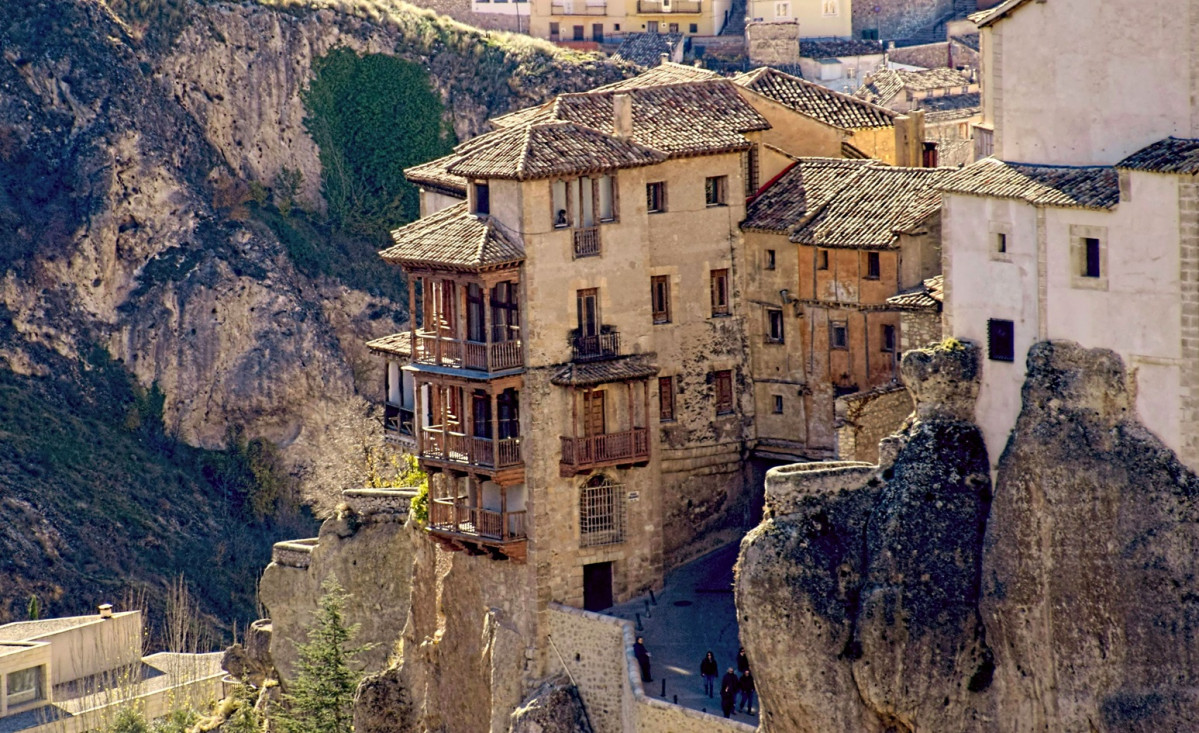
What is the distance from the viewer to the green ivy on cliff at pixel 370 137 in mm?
119500

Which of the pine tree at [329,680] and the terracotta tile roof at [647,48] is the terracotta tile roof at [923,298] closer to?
the pine tree at [329,680]

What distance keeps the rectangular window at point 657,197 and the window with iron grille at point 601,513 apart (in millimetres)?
6815

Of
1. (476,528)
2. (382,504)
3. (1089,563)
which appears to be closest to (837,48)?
(382,504)

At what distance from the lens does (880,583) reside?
6775 cm

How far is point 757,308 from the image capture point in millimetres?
80062

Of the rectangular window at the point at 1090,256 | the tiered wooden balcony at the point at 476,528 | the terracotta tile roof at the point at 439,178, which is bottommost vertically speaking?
the tiered wooden balcony at the point at 476,528

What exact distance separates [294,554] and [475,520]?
10995 millimetres

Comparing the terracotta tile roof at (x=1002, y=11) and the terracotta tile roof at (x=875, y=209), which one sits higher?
the terracotta tile roof at (x=1002, y=11)

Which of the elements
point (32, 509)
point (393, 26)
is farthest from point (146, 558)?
point (393, 26)

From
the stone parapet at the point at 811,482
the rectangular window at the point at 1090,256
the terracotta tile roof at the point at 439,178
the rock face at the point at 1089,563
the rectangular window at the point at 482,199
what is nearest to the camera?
the rock face at the point at 1089,563

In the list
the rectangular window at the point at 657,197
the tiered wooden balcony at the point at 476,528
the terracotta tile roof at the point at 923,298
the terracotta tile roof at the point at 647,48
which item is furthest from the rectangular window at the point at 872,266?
the terracotta tile roof at the point at 647,48

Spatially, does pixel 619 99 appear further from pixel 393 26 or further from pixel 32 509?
Answer: pixel 393 26

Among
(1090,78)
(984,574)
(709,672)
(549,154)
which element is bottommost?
(709,672)

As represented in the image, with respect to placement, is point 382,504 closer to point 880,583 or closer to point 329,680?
point 329,680
